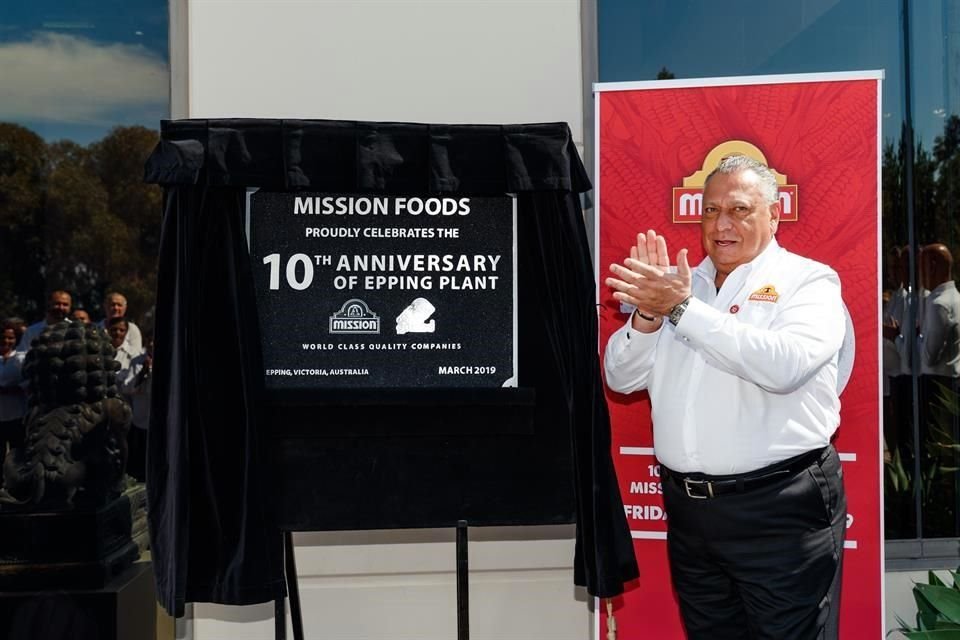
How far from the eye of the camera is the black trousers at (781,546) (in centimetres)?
190

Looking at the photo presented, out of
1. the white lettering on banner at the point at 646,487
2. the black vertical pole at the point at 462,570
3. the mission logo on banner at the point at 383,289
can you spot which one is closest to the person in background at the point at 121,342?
the mission logo on banner at the point at 383,289

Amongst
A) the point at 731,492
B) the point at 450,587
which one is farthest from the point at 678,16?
the point at 450,587

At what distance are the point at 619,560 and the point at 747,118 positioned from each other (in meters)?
1.25

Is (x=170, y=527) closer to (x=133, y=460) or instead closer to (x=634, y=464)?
(x=133, y=460)

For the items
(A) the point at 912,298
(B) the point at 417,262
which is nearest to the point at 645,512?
(B) the point at 417,262

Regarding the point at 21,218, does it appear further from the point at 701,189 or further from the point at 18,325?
the point at 701,189

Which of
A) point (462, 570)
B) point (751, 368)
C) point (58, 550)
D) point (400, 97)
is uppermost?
point (400, 97)

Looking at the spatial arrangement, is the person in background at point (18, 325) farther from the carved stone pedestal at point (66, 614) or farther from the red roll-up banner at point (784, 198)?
the red roll-up banner at point (784, 198)

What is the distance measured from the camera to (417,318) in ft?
6.37

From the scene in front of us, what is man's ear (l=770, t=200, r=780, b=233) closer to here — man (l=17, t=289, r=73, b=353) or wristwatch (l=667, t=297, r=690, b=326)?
wristwatch (l=667, t=297, r=690, b=326)

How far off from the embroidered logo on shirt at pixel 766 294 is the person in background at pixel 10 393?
234 centimetres

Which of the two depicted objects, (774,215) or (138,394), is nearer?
(774,215)

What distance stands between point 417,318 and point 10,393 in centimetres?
163

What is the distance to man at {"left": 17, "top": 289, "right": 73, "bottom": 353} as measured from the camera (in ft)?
8.79
